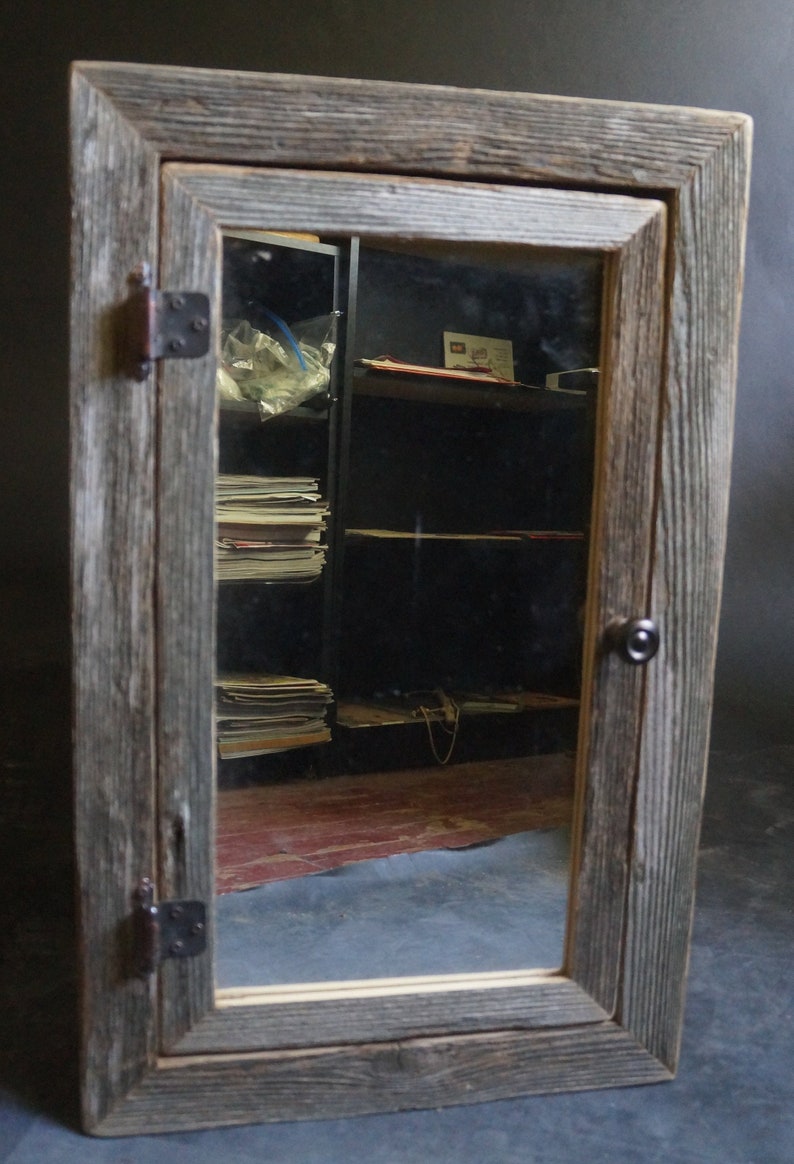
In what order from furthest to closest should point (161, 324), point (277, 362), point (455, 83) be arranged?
point (455, 83) < point (277, 362) < point (161, 324)

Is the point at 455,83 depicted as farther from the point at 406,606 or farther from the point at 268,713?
the point at 268,713

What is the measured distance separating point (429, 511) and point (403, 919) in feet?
1.56

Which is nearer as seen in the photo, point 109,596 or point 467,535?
point 109,596

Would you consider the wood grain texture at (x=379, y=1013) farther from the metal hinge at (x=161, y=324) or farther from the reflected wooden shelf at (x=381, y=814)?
the metal hinge at (x=161, y=324)

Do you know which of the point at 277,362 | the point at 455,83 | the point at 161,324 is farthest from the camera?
the point at 455,83

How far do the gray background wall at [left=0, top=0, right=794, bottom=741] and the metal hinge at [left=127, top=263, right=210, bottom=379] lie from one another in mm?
892

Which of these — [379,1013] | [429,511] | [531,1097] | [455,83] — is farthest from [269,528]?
[455,83]

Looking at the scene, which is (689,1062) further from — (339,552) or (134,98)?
(134,98)

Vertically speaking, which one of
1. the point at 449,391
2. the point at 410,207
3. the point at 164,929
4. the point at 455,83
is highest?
the point at 455,83

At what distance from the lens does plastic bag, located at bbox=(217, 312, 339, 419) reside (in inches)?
40.3

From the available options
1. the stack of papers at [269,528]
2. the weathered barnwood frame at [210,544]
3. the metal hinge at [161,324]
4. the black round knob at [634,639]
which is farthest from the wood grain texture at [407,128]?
the black round knob at [634,639]

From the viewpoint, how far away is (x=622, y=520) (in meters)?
1.06

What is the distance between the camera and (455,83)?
6.50 ft

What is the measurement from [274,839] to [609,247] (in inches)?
29.3
